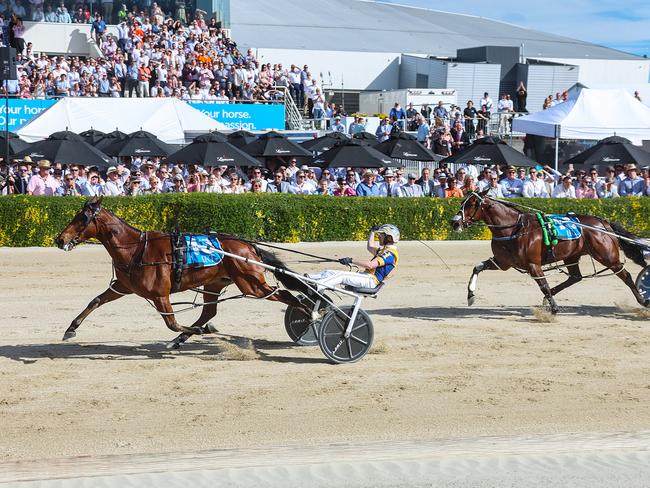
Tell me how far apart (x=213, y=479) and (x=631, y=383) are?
13.8 feet

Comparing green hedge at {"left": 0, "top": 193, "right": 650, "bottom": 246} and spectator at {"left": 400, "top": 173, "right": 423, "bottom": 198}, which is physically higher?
spectator at {"left": 400, "top": 173, "right": 423, "bottom": 198}

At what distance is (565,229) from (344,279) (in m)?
3.53

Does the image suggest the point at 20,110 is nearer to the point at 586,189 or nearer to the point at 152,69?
the point at 152,69

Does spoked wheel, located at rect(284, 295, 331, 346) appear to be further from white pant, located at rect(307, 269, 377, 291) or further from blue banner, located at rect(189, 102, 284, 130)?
blue banner, located at rect(189, 102, 284, 130)

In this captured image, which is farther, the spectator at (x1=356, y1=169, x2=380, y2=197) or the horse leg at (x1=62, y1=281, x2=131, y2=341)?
the spectator at (x1=356, y1=169, x2=380, y2=197)

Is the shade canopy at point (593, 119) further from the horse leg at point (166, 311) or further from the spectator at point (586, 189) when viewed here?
the horse leg at point (166, 311)

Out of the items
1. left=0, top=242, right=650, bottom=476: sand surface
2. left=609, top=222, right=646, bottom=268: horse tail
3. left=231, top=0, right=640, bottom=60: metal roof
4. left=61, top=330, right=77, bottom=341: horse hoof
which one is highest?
left=231, top=0, right=640, bottom=60: metal roof

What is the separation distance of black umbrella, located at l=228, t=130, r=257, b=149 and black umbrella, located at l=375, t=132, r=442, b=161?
2.83 metres

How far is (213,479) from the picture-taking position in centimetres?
586

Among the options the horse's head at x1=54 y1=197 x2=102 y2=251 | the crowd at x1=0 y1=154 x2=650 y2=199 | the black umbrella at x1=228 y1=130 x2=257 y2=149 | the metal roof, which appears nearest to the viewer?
the horse's head at x1=54 y1=197 x2=102 y2=251

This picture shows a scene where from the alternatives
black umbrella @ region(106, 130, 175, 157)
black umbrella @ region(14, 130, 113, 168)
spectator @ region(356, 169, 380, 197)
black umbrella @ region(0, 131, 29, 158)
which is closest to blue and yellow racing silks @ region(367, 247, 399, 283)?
spectator @ region(356, 169, 380, 197)

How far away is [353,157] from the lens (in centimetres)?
1911

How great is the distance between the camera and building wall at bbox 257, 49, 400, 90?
113 feet

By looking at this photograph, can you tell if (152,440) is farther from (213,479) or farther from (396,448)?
(396,448)
